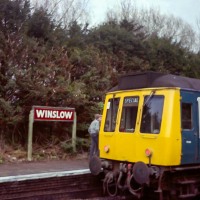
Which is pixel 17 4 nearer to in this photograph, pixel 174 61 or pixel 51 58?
pixel 51 58

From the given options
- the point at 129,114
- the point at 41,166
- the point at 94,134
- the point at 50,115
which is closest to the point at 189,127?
the point at 129,114

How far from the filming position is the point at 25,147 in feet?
43.2

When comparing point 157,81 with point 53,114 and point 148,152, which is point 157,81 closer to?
point 148,152

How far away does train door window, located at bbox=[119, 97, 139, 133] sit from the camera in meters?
8.77

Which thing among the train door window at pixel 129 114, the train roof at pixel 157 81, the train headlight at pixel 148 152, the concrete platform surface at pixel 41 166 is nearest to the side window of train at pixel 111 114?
the train door window at pixel 129 114

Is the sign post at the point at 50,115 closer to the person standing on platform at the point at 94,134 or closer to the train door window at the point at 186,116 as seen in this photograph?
the person standing on platform at the point at 94,134

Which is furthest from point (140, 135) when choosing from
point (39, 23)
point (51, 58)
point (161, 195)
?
point (39, 23)

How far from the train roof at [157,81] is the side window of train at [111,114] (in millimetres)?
476

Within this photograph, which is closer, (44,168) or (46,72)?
(44,168)

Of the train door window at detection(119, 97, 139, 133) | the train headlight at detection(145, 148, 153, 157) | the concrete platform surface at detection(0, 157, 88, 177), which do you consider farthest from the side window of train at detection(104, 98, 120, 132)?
the concrete platform surface at detection(0, 157, 88, 177)

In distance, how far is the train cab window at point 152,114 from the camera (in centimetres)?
824

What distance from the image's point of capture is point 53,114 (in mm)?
12797

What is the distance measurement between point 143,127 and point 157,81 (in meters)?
Result: 1.02

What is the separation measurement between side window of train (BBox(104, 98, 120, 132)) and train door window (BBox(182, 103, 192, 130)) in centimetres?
165
